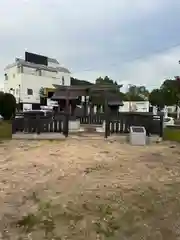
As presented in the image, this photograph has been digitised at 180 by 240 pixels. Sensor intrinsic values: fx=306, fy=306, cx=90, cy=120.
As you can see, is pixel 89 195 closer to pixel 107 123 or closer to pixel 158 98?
pixel 107 123

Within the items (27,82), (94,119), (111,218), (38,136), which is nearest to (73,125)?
(38,136)

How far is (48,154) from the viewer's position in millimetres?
7891

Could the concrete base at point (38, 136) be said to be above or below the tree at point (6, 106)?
below

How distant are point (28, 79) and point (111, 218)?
3924cm

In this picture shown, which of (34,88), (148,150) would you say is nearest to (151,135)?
(148,150)

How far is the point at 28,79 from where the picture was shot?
41281mm

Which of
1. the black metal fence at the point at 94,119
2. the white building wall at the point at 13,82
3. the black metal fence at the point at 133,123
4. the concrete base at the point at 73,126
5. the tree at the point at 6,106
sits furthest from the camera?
the white building wall at the point at 13,82

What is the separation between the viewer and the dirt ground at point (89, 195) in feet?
10.7

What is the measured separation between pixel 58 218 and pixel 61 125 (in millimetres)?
8458

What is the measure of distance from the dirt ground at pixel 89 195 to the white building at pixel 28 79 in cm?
3292

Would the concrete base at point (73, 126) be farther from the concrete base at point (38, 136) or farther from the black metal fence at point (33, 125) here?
the concrete base at point (38, 136)

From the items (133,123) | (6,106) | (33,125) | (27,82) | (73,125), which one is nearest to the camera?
(33,125)

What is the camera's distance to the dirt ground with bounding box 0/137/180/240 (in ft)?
10.7

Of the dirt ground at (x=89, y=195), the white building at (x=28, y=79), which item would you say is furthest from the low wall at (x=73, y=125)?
the white building at (x=28, y=79)
